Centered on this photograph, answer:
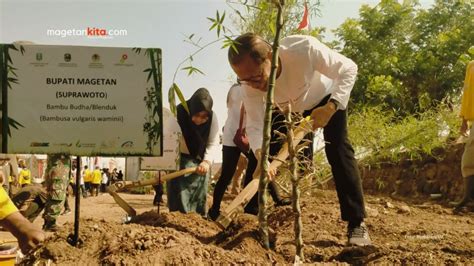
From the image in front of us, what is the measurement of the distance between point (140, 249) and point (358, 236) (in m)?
1.38

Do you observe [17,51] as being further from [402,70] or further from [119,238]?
[402,70]

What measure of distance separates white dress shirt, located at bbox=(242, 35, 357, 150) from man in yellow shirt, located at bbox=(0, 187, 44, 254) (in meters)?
1.54

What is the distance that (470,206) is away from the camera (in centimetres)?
557

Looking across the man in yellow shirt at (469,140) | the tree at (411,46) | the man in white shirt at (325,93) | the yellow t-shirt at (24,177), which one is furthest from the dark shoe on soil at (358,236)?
the yellow t-shirt at (24,177)

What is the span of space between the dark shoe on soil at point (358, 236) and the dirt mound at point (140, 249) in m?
0.63

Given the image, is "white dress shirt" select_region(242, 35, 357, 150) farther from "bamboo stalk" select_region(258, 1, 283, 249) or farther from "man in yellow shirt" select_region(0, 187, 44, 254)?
"man in yellow shirt" select_region(0, 187, 44, 254)

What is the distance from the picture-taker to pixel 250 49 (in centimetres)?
265

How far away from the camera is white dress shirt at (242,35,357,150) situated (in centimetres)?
291

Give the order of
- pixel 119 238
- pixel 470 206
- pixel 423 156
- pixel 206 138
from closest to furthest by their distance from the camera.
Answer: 1. pixel 119 238
2. pixel 206 138
3. pixel 470 206
4. pixel 423 156

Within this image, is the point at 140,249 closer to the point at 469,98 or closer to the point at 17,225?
the point at 17,225

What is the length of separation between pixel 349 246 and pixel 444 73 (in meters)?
13.4

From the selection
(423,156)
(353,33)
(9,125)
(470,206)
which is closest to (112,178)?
(353,33)

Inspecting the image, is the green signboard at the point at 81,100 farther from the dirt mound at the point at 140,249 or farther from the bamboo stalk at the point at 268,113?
the bamboo stalk at the point at 268,113

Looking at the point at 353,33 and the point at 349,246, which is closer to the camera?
the point at 349,246
